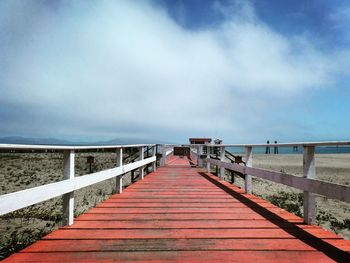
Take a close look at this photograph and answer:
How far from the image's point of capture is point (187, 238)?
3.66m

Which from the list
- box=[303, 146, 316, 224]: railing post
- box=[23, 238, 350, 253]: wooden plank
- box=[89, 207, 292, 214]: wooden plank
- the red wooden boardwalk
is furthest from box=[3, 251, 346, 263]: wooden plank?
box=[89, 207, 292, 214]: wooden plank

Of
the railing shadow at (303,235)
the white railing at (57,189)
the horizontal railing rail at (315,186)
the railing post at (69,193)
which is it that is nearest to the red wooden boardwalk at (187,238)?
the railing shadow at (303,235)

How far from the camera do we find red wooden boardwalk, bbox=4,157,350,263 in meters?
3.06

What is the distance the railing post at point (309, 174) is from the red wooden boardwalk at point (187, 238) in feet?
0.56

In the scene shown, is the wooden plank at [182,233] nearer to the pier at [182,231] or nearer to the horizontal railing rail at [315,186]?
the pier at [182,231]

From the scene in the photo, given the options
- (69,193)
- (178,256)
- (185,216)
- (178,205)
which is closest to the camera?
(178,256)

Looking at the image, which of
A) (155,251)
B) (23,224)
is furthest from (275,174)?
(23,224)

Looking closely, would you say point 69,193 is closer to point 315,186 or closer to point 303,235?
point 303,235

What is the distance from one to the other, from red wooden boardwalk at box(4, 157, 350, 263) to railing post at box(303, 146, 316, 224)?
172mm

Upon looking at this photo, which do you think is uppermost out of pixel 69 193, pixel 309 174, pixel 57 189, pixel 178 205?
pixel 309 174

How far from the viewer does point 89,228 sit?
4.09 m

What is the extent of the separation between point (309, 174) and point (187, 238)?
6.52ft

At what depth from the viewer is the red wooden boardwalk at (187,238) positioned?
3061mm

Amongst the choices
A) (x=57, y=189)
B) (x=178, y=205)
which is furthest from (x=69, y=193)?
(x=178, y=205)
